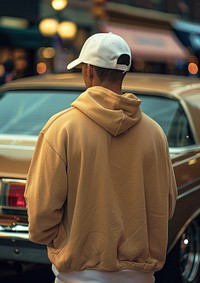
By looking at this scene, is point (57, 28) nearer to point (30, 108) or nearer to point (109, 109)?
point (30, 108)

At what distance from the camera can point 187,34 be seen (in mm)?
28297

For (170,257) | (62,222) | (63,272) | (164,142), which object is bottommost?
(170,257)

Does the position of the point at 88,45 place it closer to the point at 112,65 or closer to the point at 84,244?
the point at 112,65

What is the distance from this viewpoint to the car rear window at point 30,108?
5.21m

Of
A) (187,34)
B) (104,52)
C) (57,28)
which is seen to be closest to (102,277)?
(104,52)

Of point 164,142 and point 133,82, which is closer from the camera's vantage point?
point 164,142

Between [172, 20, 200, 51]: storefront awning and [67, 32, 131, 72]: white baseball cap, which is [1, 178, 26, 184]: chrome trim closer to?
[67, 32, 131, 72]: white baseball cap

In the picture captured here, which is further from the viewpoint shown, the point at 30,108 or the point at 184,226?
the point at 30,108

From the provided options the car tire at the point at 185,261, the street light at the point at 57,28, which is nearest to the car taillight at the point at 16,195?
the car tire at the point at 185,261

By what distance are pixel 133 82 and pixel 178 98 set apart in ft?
1.67

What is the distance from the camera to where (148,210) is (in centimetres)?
266

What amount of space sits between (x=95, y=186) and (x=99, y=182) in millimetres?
23

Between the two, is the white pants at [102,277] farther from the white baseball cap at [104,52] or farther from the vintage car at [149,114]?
the vintage car at [149,114]

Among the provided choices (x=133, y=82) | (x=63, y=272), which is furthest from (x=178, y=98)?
(x=63, y=272)
